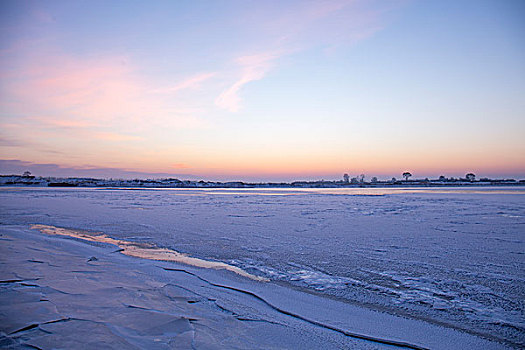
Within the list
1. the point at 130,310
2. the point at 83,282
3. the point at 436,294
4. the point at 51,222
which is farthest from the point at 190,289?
the point at 51,222

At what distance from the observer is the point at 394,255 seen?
15.1ft

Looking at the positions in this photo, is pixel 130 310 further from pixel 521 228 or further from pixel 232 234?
pixel 521 228

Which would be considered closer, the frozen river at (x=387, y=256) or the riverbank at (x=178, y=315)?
the riverbank at (x=178, y=315)

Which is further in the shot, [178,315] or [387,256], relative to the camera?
[387,256]

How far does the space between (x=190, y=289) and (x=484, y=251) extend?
14.1 feet

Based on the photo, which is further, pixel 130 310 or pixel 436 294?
pixel 436 294

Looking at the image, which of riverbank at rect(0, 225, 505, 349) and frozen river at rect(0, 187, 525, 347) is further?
frozen river at rect(0, 187, 525, 347)

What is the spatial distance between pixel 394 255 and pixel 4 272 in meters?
4.72

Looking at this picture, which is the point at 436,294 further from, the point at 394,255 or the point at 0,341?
the point at 0,341

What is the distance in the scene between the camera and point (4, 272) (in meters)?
3.31

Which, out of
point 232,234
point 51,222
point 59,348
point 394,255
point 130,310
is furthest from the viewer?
point 51,222

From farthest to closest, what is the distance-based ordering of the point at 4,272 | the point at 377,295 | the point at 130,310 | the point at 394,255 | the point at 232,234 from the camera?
1. the point at 232,234
2. the point at 394,255
3. the point at 4,272
4. the point at 377,295
5. the point at 130,310

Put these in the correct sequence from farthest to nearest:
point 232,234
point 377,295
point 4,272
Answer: point 232,234 < point 4,272 < point 377,295

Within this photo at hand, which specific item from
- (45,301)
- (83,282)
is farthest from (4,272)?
(45,301)
